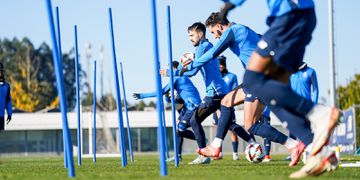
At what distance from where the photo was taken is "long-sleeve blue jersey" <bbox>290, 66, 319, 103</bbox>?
48.7 ft

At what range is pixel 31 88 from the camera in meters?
99.3

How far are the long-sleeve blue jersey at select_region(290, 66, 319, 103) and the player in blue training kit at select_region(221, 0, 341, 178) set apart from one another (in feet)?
23.6

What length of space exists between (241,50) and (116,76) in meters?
2.64

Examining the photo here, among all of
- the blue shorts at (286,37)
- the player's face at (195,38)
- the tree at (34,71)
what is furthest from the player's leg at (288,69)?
the tree at (34,71)

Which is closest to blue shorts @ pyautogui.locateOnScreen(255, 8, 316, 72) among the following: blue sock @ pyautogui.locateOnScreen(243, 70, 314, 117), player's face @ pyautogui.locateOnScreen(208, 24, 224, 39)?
blue sock @ pyautogui.locateOnScreen(243, 70, 314, 117)

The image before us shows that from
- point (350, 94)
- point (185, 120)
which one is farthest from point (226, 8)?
point (350, 94)

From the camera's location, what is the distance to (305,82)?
14.9 m

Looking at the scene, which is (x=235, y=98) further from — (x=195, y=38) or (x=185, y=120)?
(x=185, y=120)

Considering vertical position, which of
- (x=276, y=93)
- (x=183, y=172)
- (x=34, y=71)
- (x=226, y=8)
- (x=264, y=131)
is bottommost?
(x=183, y=172)

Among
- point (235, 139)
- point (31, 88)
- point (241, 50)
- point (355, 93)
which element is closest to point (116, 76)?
A: point (241, 50)

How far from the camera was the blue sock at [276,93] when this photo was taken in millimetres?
7504

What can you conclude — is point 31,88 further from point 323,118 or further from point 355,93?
point 323,118

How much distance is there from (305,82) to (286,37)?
756 cm

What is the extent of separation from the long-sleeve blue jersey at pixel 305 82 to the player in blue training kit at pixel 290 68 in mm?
7198
